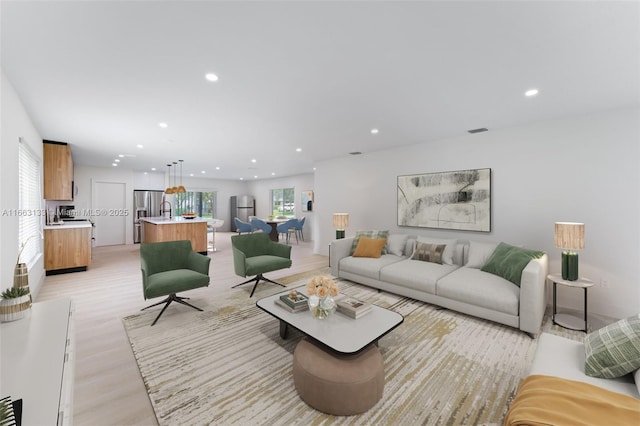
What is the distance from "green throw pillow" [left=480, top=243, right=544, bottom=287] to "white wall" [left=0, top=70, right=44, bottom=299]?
5.19 metres

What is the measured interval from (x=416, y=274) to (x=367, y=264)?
0.82m

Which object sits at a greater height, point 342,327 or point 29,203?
point 29,203

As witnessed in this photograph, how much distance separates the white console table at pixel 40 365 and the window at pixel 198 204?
32.0ft

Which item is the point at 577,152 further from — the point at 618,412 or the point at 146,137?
the point at 146,137

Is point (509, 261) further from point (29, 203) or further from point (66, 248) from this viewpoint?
point (66, 248)

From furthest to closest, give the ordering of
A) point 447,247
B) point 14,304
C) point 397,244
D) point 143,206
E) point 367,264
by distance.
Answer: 1. point 143,206
2. point 397,244
3. point 367,264
4. point 447,247
5. point 14,304

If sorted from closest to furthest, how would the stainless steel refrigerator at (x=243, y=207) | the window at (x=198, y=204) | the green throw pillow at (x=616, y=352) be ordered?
1. the green throw pillow at (x=616, y=352)
2. the window at (x=198, y=204)
3. the stainless steel refrigerator at (x=243, y=207)

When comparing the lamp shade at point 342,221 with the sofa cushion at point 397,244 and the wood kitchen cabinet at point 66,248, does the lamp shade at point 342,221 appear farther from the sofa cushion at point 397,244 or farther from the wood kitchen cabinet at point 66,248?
the wood kitchen cabinet at point 66,248

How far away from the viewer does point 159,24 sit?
168cm

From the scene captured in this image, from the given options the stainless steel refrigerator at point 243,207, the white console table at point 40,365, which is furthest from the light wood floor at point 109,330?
the stainless steel refrigerator at point 243,207

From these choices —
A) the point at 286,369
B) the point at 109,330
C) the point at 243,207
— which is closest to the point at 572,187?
the point at 286,369

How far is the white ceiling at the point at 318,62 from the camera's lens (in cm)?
159

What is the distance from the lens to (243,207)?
11.8 meters

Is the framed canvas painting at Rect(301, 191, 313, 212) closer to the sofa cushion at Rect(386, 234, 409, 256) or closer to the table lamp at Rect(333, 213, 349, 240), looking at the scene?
the table lamp at Rect(333, 213, 349, 240)
